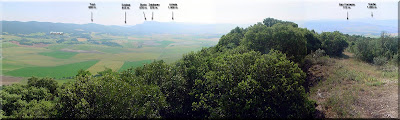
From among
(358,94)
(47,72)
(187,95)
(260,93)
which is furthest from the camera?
(47,72)

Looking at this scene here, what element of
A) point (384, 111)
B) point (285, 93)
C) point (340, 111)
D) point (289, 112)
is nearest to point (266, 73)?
point (285, 93)

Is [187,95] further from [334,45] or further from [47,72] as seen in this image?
[47,72]

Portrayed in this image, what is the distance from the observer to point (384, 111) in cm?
1992

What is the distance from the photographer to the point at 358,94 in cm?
2459

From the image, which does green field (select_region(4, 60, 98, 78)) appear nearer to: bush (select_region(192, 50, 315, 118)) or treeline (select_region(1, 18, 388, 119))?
treeline (select_region(1, 18, 388, 119))

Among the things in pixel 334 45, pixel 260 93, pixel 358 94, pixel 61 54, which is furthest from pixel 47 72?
pixel 358 94

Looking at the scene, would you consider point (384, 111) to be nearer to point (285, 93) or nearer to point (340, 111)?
point (340, 111)

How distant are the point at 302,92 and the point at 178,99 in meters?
15.5

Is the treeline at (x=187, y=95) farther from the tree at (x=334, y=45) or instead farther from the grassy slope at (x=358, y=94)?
the tree at (x=334, y=45)

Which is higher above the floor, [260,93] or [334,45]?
[334,45]

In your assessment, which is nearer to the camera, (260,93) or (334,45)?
(260,93)

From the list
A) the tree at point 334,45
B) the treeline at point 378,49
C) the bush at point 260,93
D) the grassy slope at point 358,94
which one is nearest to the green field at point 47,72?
the bush at point 260,93

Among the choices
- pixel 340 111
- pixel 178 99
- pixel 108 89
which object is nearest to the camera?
pixel 108 89

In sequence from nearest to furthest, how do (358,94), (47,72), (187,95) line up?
1. (358,94)
2. (187,95)
3. (47,72)
